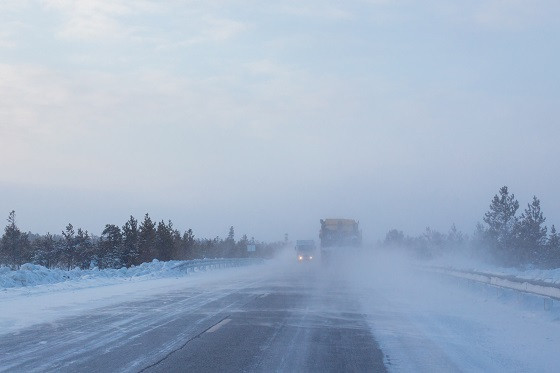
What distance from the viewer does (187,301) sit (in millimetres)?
22266

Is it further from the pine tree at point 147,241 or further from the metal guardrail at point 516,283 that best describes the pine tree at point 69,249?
the metal guardrail at point 516,283

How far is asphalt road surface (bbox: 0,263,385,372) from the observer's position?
34.0 ft

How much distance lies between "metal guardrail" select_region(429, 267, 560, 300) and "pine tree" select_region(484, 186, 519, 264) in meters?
39.3

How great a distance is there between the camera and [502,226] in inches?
2655

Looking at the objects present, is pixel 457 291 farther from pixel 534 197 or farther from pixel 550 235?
pixel 550 235

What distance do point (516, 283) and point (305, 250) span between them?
62850 mm

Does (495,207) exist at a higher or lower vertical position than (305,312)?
higher

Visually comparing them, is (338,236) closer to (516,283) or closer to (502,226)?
(502,226)

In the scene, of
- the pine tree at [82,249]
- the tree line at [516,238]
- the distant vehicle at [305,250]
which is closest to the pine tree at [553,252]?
the tree line at [516,238]

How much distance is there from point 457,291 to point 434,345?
15.9m

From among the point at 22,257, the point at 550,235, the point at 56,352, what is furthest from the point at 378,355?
the point at 22,257

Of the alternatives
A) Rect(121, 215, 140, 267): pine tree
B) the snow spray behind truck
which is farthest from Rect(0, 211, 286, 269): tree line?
the snow spray behind truck

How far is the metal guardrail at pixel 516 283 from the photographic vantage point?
56.7ft

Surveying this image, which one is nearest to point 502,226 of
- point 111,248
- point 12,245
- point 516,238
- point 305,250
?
point 516,238
